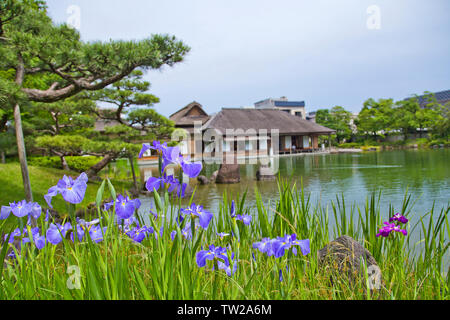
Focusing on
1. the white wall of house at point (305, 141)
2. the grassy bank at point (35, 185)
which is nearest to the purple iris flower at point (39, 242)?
the grassy bank at point (35, 185)

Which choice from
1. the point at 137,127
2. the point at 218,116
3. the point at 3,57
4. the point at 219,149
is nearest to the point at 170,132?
the point at 137,127

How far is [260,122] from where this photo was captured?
2606cm

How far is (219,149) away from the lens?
2330 centimetres

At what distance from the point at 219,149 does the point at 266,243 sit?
21998mm

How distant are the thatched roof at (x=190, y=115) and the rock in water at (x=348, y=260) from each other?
74.9ft

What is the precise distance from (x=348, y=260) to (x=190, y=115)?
959 inches

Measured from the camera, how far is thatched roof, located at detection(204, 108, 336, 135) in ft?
78.7

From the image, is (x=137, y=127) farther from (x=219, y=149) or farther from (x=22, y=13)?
(x=219, y=149)

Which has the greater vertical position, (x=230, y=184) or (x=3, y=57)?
(x=3, y=57)

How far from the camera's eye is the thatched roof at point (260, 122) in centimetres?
2398

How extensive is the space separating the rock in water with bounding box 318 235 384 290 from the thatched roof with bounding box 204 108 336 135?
69.0 feet

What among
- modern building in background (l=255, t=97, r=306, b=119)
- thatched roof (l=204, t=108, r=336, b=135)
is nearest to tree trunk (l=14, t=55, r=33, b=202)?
thatched roof (l=204, t=108, r=336, b=135)
